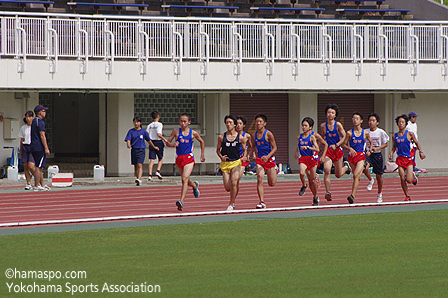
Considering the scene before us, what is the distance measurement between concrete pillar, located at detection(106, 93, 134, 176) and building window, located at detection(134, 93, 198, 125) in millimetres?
896

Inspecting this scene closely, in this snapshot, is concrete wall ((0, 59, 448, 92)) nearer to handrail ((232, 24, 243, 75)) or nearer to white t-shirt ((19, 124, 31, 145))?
handrail ((232, 24, 243, 75))

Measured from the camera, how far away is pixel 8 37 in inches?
1307

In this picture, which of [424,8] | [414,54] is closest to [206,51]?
[414,54]

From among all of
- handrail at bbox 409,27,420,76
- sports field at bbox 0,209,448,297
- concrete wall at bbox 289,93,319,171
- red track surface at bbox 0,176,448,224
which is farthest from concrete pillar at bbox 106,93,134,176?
sports field at bbox 0,209,448,297

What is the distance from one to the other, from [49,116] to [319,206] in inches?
756

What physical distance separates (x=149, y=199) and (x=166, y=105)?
42.1 feet

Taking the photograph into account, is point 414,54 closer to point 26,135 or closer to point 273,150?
point 26,135

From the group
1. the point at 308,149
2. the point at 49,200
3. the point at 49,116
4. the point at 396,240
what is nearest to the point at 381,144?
the point at 308,149

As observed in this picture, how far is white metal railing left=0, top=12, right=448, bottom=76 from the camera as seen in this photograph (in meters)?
33.6

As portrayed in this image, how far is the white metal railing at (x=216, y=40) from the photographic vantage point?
3359cm

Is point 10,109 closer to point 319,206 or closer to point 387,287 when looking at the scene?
point 319,206

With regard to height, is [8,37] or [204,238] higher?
[8,37]

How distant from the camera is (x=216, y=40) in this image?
35875 mm

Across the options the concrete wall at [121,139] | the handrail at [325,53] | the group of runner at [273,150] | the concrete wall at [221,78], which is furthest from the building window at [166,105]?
the group of runner at [273,150]
